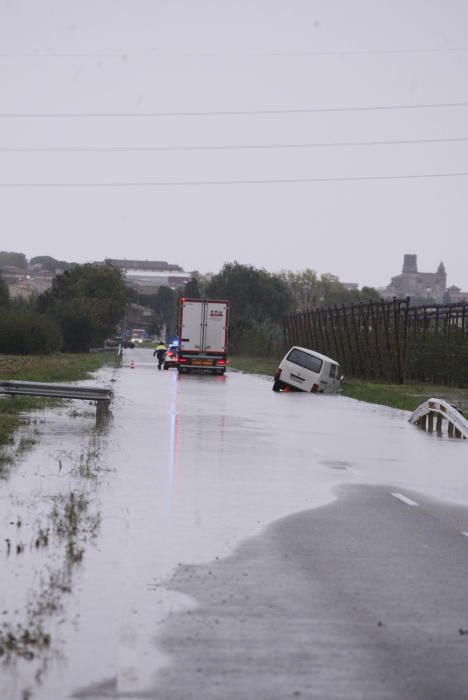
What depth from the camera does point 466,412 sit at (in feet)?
111

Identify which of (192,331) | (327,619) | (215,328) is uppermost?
(215,328)

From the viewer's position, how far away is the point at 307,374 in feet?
152

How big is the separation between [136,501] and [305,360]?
3282 centimetres

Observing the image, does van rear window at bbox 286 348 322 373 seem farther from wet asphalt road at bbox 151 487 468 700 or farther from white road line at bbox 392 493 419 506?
wet asphalt road at bbox 151 487 468 700

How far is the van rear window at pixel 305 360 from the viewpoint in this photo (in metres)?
46.4

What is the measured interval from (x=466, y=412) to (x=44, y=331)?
5378 centimetres

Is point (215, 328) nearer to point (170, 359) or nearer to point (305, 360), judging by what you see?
point (170, 359)

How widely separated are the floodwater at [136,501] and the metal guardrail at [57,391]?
0.46 m

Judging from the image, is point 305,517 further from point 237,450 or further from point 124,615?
point 237,450

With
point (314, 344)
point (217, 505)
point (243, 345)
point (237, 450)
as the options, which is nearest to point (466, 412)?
point (237, 450)

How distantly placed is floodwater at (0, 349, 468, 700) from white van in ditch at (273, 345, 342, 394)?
43.6 ft

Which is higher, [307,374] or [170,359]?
[307,374]

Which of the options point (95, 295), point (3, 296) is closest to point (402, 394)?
point (3, 296)

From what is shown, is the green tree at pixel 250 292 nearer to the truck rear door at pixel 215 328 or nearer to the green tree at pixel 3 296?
the green tree at pixel 3 296
